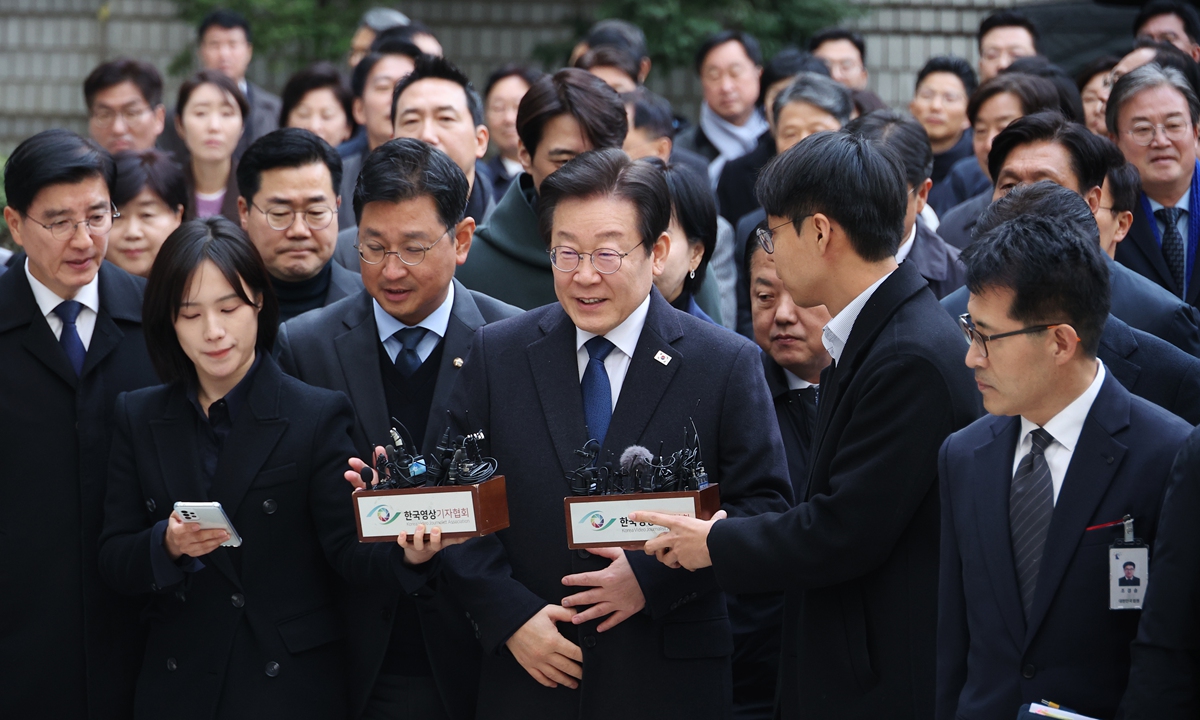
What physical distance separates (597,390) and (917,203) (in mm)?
2368

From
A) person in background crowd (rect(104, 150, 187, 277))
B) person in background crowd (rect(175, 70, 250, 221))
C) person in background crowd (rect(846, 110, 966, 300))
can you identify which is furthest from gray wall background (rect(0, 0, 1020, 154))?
person in background crowd (rect(104, 150, 187, 277))

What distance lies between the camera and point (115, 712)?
381 centimetres

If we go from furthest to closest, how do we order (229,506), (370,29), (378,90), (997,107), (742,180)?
(370,29)
(742,180)
(378,90)
(997,107)
(229,506)

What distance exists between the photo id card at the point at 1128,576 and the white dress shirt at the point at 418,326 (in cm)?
208

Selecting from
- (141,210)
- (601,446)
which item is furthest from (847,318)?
(141,210)

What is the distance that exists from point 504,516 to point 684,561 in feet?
1.45

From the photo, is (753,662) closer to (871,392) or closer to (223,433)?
(871,392)

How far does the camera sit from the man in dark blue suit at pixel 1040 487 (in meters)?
2.60

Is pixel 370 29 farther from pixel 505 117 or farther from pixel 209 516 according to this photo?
pixel 209 516

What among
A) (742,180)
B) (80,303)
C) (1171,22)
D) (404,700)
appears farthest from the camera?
(1171,22)

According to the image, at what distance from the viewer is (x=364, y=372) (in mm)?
3811

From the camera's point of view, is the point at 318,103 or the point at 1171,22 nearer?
the point at 318,103

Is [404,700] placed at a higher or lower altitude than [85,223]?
lower

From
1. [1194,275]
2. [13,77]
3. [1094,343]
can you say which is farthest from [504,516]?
[13,77]
